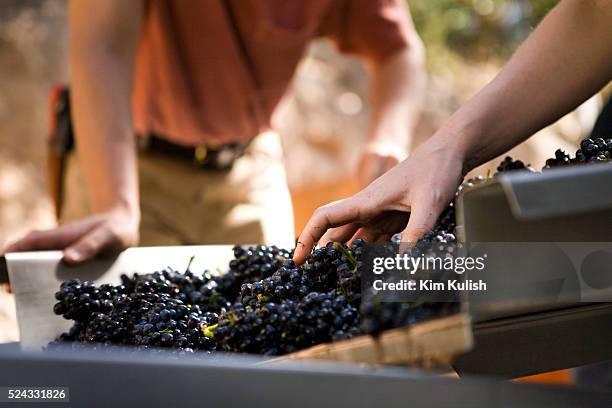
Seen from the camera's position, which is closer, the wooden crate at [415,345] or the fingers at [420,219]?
the wooden crate at [415,345]

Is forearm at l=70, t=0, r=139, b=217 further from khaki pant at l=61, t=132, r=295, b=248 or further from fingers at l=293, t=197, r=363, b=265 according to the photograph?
fingers at l=293, t=197, r=363, b=265

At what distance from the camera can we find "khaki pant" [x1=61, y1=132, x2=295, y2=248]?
7.34 feet

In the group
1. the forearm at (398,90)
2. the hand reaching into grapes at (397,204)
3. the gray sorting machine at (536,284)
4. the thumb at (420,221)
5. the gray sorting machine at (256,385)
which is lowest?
the gray sorting machine at (256,385)

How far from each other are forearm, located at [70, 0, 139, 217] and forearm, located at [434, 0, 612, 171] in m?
0.86

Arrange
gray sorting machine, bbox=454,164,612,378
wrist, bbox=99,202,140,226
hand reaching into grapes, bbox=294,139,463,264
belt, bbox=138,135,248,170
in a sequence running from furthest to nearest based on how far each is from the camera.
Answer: belt, bbox=138,135,248,170
wrist, bbox=99,202,140,226
hand reaching into grapes, bbox=294,139,463,264
gray sorting machine, bbox=454,164,612,378

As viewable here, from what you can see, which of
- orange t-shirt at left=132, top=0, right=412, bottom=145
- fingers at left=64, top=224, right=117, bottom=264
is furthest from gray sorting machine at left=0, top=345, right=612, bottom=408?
orange t-shirt at left=132, top=0, right=412, bottom=145

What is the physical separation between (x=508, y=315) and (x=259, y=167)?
161 centimetres

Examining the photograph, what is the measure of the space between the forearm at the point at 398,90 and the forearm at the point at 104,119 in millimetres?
824

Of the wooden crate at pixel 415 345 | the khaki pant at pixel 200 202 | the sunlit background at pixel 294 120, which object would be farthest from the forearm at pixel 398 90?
the sunlit background at pixel 294 120

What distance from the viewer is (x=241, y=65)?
217cm

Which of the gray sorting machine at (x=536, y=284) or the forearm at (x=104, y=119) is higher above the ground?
the forearm at (x=104, y=119)

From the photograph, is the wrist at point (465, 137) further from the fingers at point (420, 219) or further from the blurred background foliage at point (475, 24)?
the blurred background foliage at point (475, 24)

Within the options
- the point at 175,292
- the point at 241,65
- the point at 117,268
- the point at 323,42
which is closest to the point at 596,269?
the point at 175,292

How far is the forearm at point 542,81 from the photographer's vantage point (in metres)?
1.11
